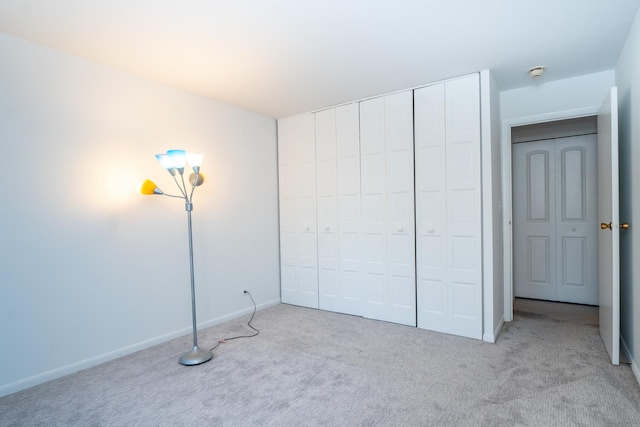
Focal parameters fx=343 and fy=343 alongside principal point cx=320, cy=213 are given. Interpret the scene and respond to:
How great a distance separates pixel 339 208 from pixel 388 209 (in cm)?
60

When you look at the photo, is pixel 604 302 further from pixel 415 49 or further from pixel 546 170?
pixel 415 49

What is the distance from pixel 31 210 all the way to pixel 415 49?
2.99m

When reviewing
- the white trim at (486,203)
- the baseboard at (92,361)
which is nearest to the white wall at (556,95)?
the white trim at (486,203)

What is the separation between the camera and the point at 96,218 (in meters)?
2.68

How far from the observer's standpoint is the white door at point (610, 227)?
2.35 m

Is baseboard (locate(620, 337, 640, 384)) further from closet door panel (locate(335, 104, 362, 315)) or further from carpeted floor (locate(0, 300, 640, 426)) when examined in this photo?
closet door panel (locate(335, 104, 362, 315))

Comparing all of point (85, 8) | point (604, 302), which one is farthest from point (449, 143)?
point (85, 8)

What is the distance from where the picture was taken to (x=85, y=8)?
6.56 ft

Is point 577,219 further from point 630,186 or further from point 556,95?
point 630,186

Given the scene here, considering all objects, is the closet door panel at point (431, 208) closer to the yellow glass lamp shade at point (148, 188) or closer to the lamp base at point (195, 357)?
the lamp base at point (195, 357)

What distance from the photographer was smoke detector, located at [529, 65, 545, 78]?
2.93 meters

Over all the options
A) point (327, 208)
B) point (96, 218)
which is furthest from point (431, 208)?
point (96, 218)

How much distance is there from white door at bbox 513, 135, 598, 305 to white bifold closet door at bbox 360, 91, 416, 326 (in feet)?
6.79

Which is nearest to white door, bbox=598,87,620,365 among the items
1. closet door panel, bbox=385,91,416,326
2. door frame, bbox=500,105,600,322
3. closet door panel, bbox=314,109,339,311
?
door frame, bbox=500,105,600,322
